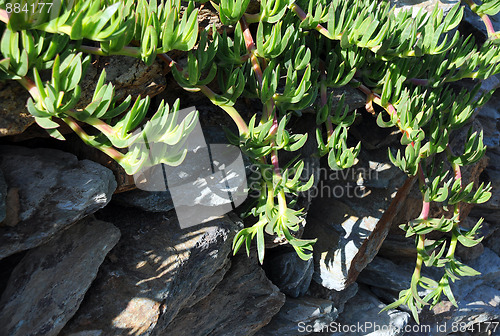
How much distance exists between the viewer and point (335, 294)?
2340 mm

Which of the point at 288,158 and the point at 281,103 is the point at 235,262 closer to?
the point at 288,158

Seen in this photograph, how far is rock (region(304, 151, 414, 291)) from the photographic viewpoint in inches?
84.6

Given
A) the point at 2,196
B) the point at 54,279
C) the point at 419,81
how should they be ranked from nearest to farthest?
the point at 2,196
the point at 54,279
the point at 419,81

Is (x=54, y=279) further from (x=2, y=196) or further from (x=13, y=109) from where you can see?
(x=13, y=109)

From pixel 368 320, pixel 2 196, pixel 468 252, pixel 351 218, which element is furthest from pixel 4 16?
pixel 468 252

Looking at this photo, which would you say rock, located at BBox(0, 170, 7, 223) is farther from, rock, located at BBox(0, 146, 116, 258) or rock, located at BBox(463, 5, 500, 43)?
rock, located at BBox(463, 5, 500, 43)

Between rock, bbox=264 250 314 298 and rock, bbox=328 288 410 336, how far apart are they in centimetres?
36

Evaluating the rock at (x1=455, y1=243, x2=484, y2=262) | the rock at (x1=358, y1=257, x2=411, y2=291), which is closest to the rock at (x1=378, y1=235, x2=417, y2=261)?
the rock at (x1=358, y1=257, x2=411, y2=291)

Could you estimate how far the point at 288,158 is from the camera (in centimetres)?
198

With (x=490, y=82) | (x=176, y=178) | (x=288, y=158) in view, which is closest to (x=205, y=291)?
(x=176, y=178)

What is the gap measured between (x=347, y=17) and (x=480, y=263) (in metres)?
2.16

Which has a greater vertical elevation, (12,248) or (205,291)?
(12,248)

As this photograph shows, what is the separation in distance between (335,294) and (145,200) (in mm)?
1206

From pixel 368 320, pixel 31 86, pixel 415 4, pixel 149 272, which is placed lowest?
pixel 368 320
